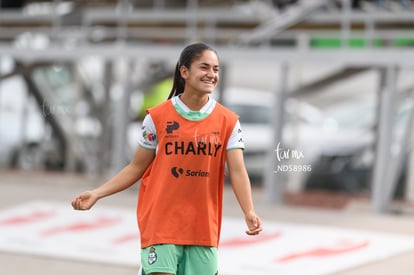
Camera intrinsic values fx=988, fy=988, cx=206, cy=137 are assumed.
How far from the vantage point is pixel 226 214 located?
14727 mm

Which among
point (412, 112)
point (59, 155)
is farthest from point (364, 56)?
point (59, 155)

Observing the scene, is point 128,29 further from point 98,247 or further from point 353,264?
point 353,264

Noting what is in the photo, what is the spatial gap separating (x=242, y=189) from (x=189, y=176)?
0.28m

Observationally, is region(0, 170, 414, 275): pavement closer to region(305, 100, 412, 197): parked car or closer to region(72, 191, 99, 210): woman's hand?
region(305, 100, 412, 197): parked car

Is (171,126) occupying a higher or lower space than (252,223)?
higher

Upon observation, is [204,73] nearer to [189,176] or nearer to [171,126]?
[171,126]

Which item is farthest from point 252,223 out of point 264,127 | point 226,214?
point 264,127

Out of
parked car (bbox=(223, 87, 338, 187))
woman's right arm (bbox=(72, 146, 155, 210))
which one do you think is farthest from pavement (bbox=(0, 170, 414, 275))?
woman's right arm (bbox=(72, 146, 155, 210))

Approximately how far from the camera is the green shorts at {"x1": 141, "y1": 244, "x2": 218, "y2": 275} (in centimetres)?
512

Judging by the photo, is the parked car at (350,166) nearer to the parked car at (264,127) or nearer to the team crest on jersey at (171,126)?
the parked car at (264,127)

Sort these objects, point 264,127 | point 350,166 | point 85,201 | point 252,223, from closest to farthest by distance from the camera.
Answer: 1. point 252,223
2. point 85,201
3. point 350,166
4. point 264,127

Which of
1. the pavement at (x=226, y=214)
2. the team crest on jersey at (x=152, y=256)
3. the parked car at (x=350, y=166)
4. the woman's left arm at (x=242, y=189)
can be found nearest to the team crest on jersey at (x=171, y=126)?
the woman's left arm at (x=242, y=189)

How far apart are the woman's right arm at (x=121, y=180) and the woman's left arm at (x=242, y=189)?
0.44 m

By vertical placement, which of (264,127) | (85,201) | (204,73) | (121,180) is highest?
(264,127)
